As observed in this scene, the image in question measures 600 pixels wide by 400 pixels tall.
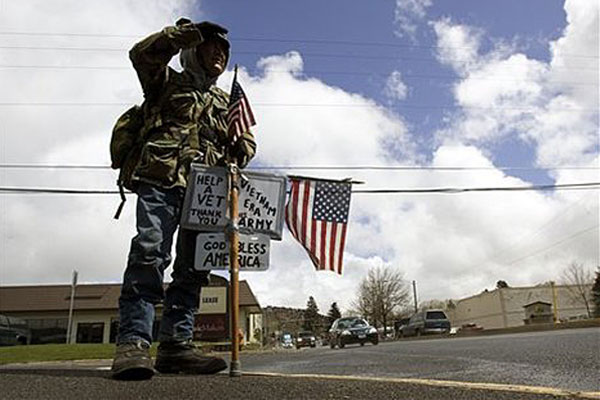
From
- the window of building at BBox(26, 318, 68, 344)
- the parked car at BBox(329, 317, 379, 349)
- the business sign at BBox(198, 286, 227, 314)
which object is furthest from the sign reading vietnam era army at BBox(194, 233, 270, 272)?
the window of building at BBox(26, 318, 68, 344)

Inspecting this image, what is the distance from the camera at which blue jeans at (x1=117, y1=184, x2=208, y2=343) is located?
2.53 metres

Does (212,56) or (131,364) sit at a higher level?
(212,56)

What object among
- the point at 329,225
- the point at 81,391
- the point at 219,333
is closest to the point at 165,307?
the point at 81,391

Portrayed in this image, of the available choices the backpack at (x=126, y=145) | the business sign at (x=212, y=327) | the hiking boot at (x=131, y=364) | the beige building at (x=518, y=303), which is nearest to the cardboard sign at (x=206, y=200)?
the backpack at (x=126, y=145)

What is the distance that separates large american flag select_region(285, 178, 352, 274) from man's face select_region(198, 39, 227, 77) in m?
0.87

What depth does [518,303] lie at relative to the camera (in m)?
62.8

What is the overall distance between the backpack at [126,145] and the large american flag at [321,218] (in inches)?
42.5

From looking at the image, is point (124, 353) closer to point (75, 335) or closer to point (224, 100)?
point (224, 100)

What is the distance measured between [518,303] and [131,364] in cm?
6722

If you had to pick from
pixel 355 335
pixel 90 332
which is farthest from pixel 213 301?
pixel 90 332

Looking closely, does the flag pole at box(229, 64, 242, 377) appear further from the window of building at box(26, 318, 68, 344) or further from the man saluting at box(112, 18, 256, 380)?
the window of building at box(26, 318, 68, 344)

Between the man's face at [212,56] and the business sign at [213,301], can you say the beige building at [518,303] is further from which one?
the man's face at [212,56]

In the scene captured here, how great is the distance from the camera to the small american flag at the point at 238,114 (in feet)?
10.9

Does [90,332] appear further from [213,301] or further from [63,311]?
[213,301]
